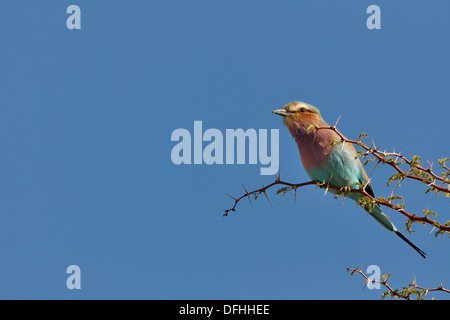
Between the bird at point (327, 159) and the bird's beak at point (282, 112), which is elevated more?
the bird's beak at point (282, 112)

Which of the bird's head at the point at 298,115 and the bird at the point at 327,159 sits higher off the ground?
the bird's head at the point at 298,115

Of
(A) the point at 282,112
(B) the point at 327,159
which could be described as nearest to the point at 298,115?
(A) the point at 282,112

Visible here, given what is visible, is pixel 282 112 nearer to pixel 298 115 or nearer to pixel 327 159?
pixel 298 115

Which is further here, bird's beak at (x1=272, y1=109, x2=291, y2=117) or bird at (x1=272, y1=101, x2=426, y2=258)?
bird's beak at (x1=272, y1=109, x2=291, y2=117)

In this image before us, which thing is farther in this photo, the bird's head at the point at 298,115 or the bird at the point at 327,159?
the bird's head at the point at 298,115

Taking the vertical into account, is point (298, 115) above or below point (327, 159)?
above

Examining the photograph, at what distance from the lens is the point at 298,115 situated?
243 inches

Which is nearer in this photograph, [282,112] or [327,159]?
[327,159]

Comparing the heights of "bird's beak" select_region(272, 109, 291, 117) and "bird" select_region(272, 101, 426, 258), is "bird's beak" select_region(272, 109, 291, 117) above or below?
above

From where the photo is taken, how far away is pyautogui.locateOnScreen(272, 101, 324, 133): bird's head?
607cm

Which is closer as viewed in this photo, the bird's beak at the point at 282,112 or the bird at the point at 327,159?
the bird at the point at 327,159

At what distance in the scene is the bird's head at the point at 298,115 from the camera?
6.07 metres
